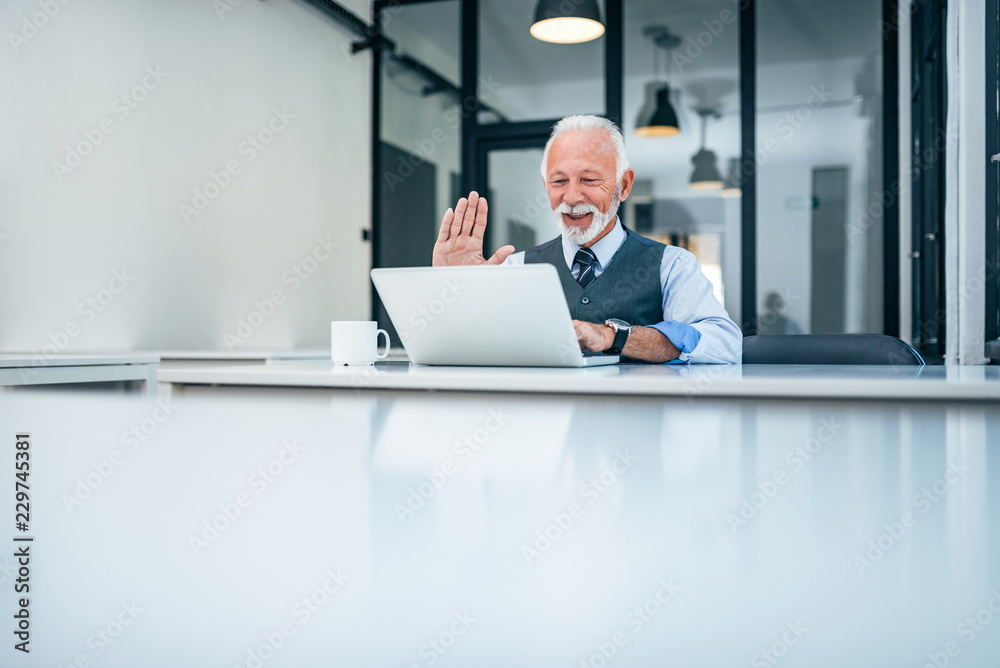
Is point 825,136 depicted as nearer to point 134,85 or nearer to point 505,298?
point 134,85

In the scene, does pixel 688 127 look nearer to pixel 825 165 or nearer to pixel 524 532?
pixel 825 165

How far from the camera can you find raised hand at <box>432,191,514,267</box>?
1.74 meters

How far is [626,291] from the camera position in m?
2.08

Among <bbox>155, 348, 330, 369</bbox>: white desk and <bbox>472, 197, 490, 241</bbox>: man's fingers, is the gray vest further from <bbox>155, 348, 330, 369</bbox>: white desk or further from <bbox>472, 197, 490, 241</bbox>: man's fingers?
<bbox>155, 348, 330, 369</bbox>: white desk

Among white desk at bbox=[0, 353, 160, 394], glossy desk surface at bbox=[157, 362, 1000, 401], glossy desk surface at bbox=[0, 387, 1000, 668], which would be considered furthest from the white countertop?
glossy desk surface at bbox=[157, 362, 1000, 401]

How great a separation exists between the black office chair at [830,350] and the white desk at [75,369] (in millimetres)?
1823

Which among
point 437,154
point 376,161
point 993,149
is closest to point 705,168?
point 437,154

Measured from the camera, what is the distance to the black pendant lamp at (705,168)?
15.7ft

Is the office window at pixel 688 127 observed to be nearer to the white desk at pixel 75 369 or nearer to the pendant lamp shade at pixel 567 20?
the pendant lamp shade at pixel 567 20

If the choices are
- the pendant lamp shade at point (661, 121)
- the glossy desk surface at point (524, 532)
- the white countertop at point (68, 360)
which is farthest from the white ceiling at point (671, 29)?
the glossy desk surface at point (524, 532)

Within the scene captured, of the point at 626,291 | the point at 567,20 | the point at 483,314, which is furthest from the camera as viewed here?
the point at 567,20

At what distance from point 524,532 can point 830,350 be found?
3.25ft

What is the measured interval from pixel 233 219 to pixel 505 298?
3144mm

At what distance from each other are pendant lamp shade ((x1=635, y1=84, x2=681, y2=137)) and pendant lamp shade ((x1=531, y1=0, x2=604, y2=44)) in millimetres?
1196
